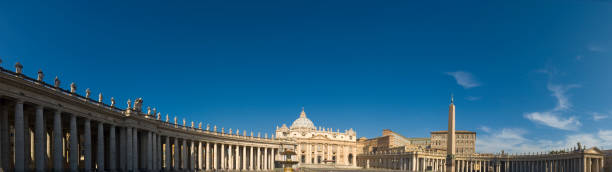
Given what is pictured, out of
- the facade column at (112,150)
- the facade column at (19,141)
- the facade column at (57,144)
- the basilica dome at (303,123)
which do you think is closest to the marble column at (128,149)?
the facade column at (112,150)

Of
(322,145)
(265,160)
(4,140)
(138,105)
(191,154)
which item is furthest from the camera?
(322,145)

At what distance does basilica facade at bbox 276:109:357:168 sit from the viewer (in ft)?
523

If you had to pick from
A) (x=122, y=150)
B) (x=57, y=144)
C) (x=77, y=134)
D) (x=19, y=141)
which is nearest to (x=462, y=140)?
(x=122, y=150)

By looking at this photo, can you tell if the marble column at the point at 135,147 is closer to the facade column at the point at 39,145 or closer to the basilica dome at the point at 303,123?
the facade column at the point at 39,145

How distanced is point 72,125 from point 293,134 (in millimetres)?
125703

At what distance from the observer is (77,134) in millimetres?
49562

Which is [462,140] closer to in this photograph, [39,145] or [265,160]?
[265,160]

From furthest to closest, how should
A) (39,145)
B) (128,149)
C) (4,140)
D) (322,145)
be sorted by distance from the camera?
(322,145) < (128,149) < (39,145) < (4,140)

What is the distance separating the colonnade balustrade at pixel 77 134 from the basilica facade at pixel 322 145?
68.4 metres

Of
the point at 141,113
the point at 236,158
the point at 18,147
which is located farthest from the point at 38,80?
the point at 236,158

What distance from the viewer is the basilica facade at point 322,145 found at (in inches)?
6280

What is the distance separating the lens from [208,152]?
274 ft

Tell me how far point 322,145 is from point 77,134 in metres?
119

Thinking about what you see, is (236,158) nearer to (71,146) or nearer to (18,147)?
(71,146)
